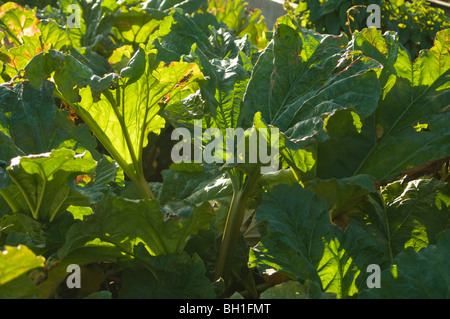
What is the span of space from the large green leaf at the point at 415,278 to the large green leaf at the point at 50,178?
56 centimetres

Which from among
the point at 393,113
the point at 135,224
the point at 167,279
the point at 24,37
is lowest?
the point at 167,279

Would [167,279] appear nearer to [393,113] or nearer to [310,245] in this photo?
[310,245]

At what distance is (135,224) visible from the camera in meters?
1.23

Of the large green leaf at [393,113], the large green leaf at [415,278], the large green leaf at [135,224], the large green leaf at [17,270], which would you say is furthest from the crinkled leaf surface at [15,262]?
the large green leaf at [393,113]

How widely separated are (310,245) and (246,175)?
22 centimetres

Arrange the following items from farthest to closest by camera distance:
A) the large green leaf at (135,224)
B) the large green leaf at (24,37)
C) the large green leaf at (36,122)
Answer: the large green leaf at (24,37)
the large green leaf at (36,122)
the large green leaf at (135,224)

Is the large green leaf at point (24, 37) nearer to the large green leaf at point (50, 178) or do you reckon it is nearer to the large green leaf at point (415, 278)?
the large green leaf at point (50, 178)

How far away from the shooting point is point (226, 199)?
4.80 feet

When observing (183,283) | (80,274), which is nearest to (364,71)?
(183,283)

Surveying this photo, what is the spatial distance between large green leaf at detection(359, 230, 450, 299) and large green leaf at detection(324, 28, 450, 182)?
308mm

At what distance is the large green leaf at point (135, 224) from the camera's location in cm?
120

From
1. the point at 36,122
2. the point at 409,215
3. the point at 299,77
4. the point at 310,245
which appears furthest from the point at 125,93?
the point at 409,215

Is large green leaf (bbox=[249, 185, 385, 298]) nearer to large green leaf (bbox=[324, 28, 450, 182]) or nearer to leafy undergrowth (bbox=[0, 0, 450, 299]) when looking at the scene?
leafy undergrowth (bbox=[0, 0, 450, 299])

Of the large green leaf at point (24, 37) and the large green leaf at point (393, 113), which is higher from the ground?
the large green leaf at point (24, 37)
